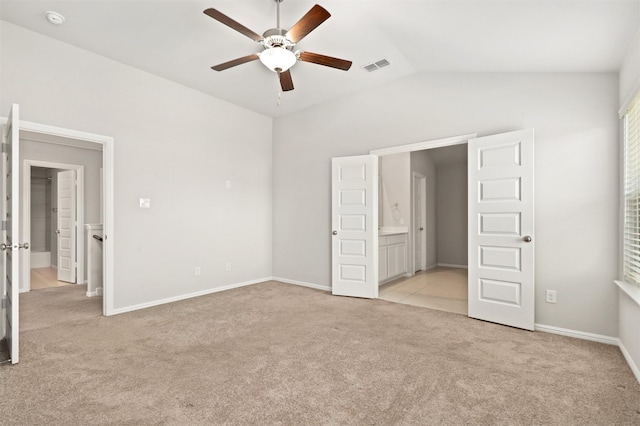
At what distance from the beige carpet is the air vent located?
312cm

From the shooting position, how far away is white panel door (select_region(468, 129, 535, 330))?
10.8 ft

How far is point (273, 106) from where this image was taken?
532 centimetres

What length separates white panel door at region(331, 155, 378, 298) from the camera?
4.58m

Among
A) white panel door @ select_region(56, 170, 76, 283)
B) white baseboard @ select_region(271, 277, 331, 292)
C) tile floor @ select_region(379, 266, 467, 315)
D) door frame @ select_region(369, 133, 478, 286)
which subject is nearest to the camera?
door frame @ select_region(369, 133, 478, 286)

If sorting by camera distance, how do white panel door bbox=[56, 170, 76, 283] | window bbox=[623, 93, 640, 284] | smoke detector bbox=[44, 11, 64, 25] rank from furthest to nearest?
white panel door bbox=[56, 170, 76, 283]
smoke detector bbox=[44, 11, 64, 25]
window bbox=[623, 93, 640, 284]

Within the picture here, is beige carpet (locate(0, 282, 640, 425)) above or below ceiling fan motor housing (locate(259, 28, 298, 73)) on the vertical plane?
below

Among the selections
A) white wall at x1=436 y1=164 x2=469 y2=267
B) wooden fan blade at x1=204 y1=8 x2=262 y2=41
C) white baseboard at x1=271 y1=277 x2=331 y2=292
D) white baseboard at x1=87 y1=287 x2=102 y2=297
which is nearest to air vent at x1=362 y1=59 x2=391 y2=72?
wooden fan blade at x1=204 y1=8 x2=262 y2=41

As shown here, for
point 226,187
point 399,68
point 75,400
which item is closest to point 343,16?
point 399,68

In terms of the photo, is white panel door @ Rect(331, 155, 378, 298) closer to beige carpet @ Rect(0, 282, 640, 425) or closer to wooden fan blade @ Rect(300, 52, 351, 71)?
beige carpet @ Rect(0, 282, 640, 425)

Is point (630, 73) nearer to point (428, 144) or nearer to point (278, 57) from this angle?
point (428, 144)

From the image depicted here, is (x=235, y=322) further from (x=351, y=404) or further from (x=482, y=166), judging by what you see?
(x=482, y=166)

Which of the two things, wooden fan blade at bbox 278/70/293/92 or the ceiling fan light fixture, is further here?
wooden fan blade at bbox 278/70/293/92

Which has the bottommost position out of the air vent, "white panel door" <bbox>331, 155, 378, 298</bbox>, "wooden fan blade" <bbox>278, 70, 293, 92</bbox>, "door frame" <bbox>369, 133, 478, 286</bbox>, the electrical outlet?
the electrical outlet

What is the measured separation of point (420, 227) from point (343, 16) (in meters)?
5.23
